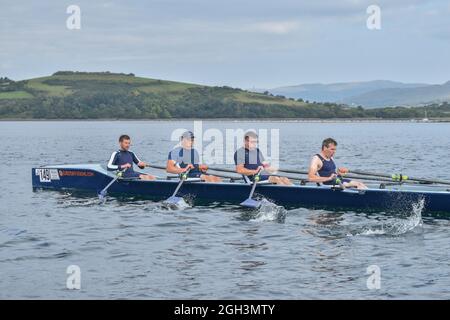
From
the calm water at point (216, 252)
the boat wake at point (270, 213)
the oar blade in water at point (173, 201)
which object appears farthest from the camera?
the oar blade in water at point (173, 201)

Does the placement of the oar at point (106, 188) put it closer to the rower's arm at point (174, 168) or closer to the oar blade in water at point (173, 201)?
the rower's arm at point (174, 168)

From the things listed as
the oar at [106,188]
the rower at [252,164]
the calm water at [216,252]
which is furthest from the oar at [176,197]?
the oar at [106,188]

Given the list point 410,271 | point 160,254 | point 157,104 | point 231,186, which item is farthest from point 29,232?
point 157,104

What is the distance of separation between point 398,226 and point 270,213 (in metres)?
3.45

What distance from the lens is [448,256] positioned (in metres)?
14.6

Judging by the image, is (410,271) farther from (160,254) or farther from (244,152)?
(244,152)

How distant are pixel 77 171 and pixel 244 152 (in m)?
6.82

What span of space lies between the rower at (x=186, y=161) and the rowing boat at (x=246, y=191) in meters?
0.42

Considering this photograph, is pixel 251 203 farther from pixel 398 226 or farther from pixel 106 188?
pixel 106 188

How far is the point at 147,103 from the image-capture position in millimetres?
170375

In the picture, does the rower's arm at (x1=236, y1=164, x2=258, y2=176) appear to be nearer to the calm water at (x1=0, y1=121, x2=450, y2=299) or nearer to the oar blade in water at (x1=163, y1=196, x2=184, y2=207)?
the calm water at (x1=0, y1=121, x2=450, y2=299)

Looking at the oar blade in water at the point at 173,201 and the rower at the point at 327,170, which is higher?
the rower at the point at 327,170

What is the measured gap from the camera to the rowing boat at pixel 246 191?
18.7 meters
